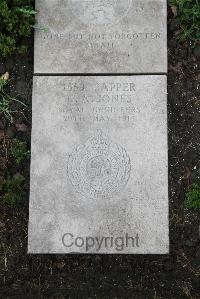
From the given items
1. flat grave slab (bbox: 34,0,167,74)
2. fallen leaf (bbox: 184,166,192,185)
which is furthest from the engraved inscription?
fallen leaf (bbox: 184,166,192,185)

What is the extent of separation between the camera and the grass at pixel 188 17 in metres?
4.16

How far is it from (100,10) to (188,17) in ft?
2.44

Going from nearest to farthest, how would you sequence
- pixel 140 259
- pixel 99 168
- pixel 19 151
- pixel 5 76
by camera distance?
pixel 99 168 → pixel 140 259 → pixel 19 151 → pixel 5 76

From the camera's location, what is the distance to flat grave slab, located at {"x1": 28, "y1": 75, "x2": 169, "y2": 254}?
151 inches

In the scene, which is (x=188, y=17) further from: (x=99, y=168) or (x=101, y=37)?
(x=99, y=168)

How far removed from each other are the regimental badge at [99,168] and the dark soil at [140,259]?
465 millimetres

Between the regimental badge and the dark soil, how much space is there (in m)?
0.47

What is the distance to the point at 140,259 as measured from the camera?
13.2ft

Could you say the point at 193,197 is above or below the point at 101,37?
below

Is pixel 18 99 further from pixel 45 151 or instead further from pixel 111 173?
pixel 111 173

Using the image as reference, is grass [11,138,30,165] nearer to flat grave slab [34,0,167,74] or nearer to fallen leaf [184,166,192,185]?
flat grave slab [34,0,167,74]

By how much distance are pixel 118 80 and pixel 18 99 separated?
2.91 feet

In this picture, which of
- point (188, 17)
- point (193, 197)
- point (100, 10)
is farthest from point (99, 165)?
point (188, 17)

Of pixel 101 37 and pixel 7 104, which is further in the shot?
pixel 7 104
